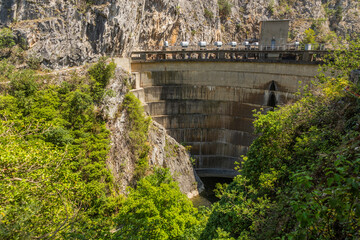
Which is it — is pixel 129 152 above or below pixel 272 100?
below

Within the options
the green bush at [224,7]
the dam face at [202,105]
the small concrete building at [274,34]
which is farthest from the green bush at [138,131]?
the green bush at [224,7]

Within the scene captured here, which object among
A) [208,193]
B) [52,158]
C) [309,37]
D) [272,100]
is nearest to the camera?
[52,158]

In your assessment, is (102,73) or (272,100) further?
(272,100)

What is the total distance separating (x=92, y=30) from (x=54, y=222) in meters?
22.8

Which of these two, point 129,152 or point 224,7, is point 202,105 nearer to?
point 129,152

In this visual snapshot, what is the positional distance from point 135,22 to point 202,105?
13.5m

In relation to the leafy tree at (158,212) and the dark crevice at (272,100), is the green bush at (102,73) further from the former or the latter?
the dark crevice at (272,100)

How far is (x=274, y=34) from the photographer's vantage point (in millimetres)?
27234

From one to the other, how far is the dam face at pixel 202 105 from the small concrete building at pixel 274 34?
4601 millimetres

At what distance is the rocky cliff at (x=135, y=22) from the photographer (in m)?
23.5

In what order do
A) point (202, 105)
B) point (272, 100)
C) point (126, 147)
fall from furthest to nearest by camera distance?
1. point (202, 105)
2. point (272, 100)
3. point (126, 147)

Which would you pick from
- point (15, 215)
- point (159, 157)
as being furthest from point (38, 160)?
point (159, 157)

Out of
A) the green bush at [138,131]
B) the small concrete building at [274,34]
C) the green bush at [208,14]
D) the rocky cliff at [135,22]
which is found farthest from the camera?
the green bush at [208,14]

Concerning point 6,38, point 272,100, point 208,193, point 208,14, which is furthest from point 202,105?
point 208,14
